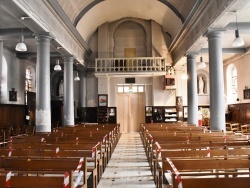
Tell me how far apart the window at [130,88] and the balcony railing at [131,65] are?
220cm

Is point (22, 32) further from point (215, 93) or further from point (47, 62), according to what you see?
point (215, 93)

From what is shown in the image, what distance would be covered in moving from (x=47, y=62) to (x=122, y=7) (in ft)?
35.1

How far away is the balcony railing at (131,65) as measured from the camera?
20.3 m

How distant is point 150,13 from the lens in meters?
20.9

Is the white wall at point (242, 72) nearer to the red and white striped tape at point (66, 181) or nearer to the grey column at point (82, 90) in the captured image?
the grey column at point (82, 90)

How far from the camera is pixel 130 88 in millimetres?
23125

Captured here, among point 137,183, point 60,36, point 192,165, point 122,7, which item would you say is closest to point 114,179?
point 137,183

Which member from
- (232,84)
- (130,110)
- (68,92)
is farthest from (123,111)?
(232,84)

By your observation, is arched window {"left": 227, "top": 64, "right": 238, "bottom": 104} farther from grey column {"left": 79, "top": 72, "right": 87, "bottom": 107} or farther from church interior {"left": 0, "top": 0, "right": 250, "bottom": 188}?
grey column {"left": 79, "top": 72, "right": 87, "bottom": 107}

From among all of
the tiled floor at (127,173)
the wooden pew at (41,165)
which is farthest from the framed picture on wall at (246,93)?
the wooden pew at (41,165)

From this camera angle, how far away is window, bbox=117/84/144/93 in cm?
2312

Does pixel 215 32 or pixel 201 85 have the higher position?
pixel 215 32

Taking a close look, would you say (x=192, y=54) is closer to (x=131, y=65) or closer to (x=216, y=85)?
(x=216, y=85)

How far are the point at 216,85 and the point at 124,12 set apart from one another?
12403mm
